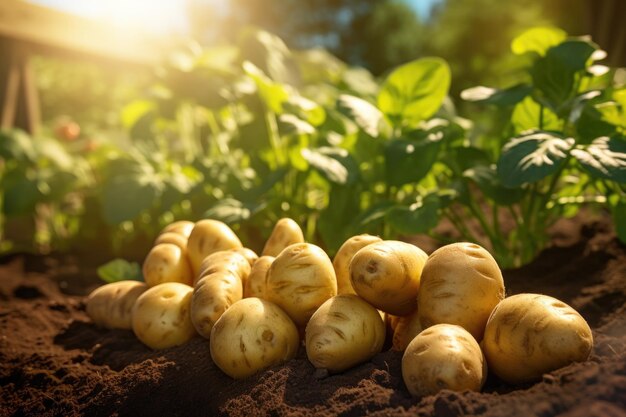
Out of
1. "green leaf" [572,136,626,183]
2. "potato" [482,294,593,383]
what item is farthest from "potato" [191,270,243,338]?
"green leaf" [572,136,626,183]

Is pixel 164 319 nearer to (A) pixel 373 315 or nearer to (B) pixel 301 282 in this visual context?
(B) pixel 301 282

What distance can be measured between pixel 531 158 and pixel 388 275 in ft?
2.20

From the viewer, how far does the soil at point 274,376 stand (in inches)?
43.9

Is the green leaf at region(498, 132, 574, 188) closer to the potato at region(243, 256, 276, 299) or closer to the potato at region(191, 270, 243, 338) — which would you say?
A: the potato at region(243, 256, 276, 299)

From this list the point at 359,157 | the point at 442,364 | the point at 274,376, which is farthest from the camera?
the point at 359,157

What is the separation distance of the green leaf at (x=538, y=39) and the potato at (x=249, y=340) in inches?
63.5

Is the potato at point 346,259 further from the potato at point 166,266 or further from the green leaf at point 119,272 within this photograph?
the green leaf at point 119,272

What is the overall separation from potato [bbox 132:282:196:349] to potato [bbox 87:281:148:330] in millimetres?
204

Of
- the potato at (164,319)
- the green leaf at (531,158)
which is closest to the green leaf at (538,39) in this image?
the green leaf at (531,158)

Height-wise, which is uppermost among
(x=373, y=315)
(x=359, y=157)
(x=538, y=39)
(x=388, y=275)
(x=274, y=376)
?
(x=538, y=39)

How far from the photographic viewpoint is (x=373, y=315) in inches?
58.2

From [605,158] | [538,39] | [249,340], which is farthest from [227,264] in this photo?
[538,39]

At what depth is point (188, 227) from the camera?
2.26 metres

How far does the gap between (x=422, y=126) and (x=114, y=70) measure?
358 cm
